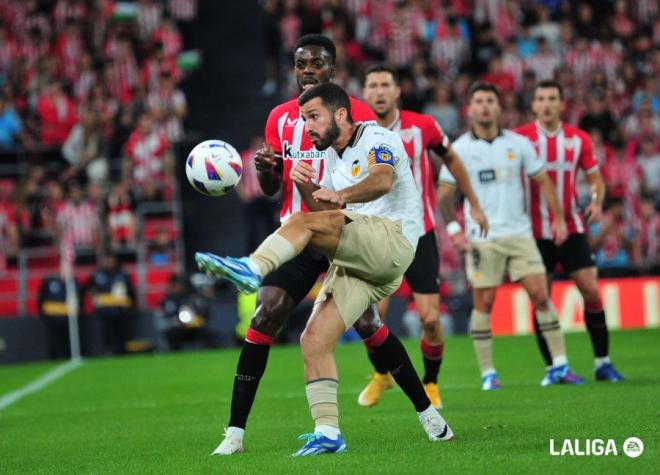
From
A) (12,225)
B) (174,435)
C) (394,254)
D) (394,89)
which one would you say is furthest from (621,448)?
(12,225)

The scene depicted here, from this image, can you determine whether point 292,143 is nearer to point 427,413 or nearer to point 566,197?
point 427,413

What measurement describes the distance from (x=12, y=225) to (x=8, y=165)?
7.47ft

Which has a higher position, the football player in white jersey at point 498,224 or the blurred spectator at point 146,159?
the blurred spectator at point 146,159

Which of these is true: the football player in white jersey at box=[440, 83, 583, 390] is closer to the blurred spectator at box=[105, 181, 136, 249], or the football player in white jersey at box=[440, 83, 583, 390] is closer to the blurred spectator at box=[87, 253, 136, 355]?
the blurred spectator at box=[87, 253, 136, 355]

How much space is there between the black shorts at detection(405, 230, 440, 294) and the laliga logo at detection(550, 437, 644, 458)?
8.30 feet

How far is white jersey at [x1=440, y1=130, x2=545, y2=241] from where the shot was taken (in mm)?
10258

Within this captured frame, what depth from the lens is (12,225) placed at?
64.8 ft

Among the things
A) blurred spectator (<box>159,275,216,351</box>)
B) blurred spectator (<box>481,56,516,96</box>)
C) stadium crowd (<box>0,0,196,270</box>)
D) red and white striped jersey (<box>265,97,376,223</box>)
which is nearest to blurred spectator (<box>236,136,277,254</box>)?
blurred spectator (<box>159,275,216,351</box>)

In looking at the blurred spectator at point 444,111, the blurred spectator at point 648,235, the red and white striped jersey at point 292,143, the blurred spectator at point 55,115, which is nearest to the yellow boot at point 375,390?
the red and white striped jersey at point 292,143

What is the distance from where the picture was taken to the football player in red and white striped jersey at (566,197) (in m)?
10.3

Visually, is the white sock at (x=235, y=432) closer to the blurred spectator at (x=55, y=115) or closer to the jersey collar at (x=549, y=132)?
the jersey collar at (x=549, y=132)

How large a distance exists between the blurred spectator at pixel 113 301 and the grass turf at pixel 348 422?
455 cm

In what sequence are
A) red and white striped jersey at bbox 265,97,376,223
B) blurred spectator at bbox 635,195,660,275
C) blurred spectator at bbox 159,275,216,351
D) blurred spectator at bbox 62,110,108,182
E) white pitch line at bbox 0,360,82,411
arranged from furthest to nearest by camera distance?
blurred spectator at bbox 62,110,108,182 → blurred spectator at bbox 635,195,660,275 → blurred spectator at bbox 159,275,216,351 → white pitch line at bbox 0,360,82,411 → red and white striped jersey at bbox 265,97,376,223

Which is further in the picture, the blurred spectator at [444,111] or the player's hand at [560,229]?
the blurred spectator at [444,111]
